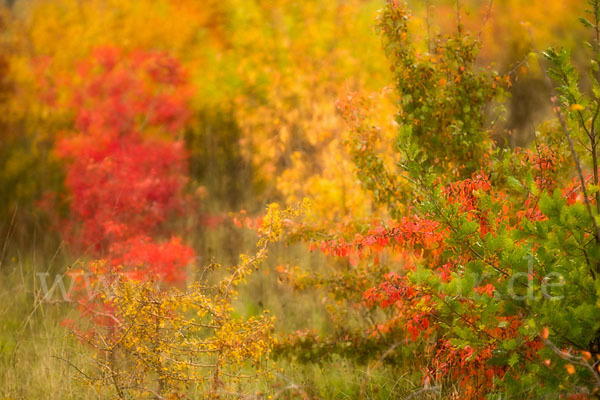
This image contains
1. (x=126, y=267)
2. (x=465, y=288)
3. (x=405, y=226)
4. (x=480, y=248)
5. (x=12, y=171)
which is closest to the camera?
(x=465, y=288)

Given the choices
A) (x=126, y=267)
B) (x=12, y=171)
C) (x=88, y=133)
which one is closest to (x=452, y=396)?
(x=126, y=267)

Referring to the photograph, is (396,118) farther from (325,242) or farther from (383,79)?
(383,79)

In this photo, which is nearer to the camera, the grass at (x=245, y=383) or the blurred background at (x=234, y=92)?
the grass at (x=245, y=383)

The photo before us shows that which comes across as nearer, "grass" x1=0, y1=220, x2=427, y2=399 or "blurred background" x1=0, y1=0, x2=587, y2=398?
"grass" x1=0, y1=220, x2=427, y2=399

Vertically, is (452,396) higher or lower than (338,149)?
lower

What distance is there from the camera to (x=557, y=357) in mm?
3578

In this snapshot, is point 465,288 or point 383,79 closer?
point 465,288

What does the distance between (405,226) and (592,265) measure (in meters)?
1.32

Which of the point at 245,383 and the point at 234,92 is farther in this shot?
the point at 234,92

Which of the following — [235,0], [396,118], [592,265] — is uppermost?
[235,0]

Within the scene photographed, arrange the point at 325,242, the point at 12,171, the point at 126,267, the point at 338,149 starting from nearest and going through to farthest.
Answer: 1. the point at 325,242
2. the point at 126,267
3. the point at 338,149
4. the point at 12,171

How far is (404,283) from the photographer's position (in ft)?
16.0

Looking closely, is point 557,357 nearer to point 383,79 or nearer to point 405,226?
point 405,226

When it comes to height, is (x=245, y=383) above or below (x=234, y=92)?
below
